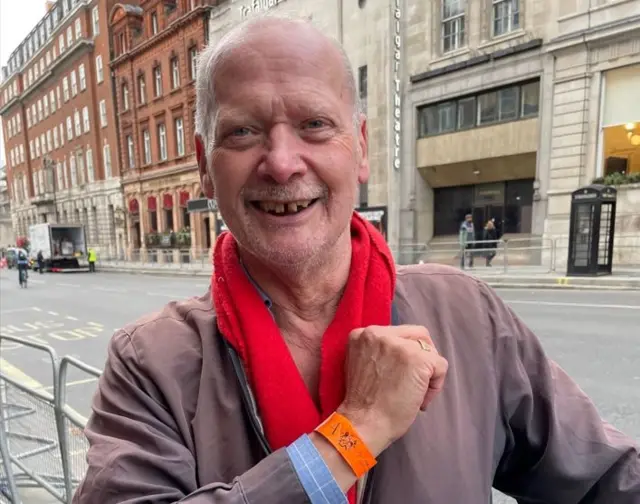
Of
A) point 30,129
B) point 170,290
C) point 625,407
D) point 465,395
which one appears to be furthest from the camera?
point 30,129

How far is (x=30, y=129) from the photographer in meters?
47.7

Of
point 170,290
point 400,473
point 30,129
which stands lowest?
point 170,290

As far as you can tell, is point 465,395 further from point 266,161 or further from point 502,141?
point 502,141

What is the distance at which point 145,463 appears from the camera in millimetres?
901

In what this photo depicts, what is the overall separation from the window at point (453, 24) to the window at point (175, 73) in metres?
17.5

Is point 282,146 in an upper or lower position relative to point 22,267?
upper

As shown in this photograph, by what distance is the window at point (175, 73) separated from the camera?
28128 mm

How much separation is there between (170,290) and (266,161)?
540 inches

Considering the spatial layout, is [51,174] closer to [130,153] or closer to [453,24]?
[130,153]

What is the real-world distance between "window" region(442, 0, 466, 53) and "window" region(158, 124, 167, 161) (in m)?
19.8

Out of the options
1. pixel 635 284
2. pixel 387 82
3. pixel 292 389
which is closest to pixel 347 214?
pixel 292 389

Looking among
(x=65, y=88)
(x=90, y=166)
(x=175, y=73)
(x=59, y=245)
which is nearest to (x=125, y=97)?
(x=175, y=73)

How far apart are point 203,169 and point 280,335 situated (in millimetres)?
532

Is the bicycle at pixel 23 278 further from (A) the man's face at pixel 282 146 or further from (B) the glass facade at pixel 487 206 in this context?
(A) the man's face at pixel 282 146
